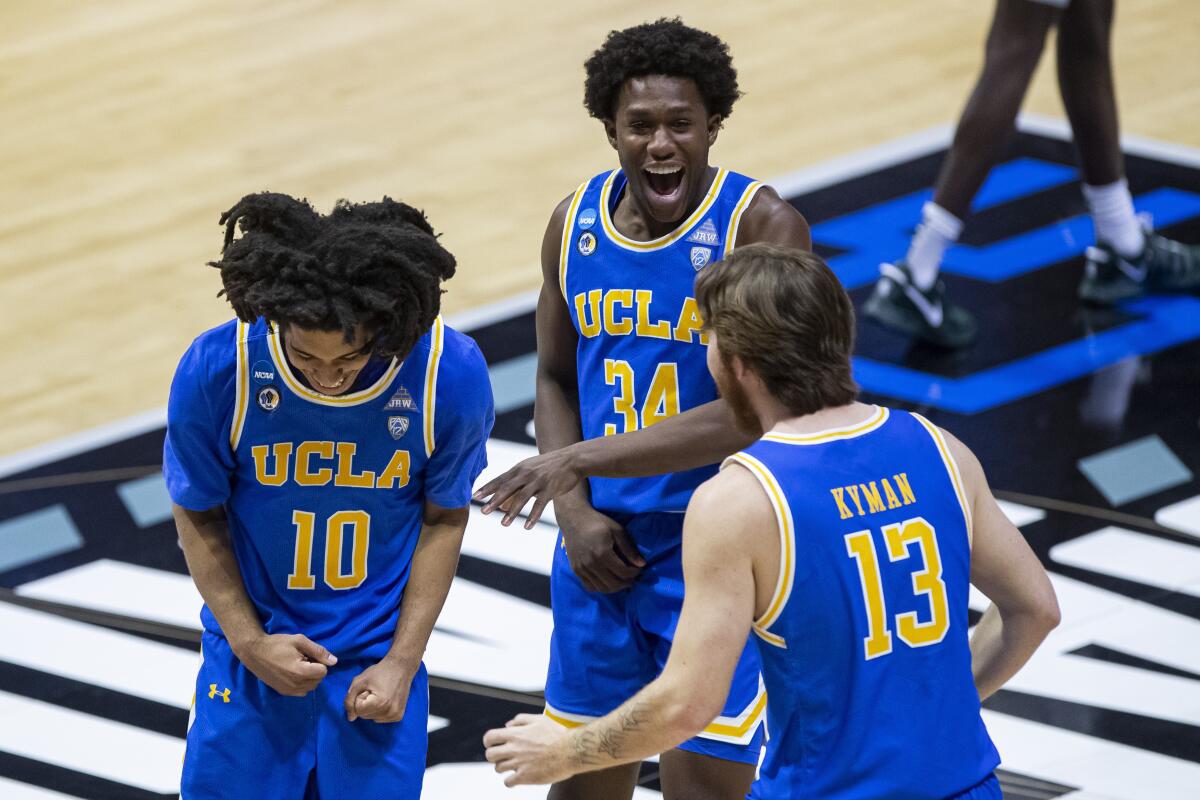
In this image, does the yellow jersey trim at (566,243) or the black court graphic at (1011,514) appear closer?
the yellow jersey trim at (566,243)

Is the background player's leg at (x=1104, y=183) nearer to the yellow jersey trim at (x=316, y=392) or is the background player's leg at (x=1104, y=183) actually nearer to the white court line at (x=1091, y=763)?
the white court line at (x=1091, y=763)

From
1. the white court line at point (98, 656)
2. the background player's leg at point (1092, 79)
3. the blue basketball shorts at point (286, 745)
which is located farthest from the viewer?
the background player's leg at point (1092, 79)

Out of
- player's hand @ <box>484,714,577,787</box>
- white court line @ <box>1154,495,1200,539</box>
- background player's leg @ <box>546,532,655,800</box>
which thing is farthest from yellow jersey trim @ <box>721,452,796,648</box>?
white court line @ <box>1154,495,1200,539</box>

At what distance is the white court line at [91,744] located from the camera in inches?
201

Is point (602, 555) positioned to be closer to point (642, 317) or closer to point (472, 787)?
point (642, 317)

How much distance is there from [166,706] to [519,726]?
2449mm

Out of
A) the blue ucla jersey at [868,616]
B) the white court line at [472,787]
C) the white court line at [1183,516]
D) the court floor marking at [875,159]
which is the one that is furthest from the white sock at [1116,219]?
the blue ucla jersey at [868,616]

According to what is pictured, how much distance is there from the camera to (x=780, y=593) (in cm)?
300

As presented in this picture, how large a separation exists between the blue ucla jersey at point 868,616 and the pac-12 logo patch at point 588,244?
1072mm

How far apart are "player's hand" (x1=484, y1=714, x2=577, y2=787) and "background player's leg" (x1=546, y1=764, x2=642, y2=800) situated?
0.94 m

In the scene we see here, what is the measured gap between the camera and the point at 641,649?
4043 mm

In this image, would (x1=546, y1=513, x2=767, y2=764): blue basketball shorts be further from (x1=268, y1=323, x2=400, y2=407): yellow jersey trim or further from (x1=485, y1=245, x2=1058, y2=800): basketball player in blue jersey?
(x1=485, y1=245, x2=1058, y2=800): basketball player in blue jersey

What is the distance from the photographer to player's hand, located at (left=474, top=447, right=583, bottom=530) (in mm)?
3541

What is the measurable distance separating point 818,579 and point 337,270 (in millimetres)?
983
